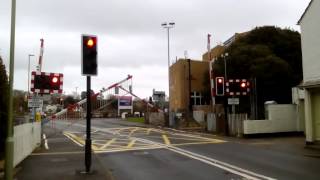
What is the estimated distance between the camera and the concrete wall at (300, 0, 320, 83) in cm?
2138

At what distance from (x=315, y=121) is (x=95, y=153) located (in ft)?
34.9

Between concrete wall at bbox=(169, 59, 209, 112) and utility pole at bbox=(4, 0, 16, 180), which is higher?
concrete wall at bbox=(169, 59, 209, 112)

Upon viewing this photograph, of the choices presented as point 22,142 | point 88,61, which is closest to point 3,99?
point 22,142

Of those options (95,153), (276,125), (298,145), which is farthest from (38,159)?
(276,125)

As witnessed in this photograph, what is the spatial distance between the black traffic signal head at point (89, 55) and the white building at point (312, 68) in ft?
38.5

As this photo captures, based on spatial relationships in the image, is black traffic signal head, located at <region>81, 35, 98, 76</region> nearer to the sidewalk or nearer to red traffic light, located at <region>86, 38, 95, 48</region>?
red traffic light, located at <region>86, 38, 95, 48</region>

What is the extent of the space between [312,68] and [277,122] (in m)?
7.96

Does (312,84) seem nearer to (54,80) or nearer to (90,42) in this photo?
(90,42)

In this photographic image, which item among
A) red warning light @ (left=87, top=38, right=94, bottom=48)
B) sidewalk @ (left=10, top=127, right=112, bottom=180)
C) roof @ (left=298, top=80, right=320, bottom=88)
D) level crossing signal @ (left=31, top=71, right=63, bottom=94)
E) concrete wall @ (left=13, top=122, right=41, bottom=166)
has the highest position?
red warning light @ (left=87, top=38, right=94, bottom=48)

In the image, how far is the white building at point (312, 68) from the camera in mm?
21428

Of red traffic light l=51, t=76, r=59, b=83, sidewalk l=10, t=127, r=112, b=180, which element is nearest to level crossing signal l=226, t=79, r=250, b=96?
red traffic light l=51, t=76, r=59, b=83

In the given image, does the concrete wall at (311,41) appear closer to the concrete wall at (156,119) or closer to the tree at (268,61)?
the tree at (268,61)

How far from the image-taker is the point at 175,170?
14.2 meters

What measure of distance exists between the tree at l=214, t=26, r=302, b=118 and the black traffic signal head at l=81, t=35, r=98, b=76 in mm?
34393
